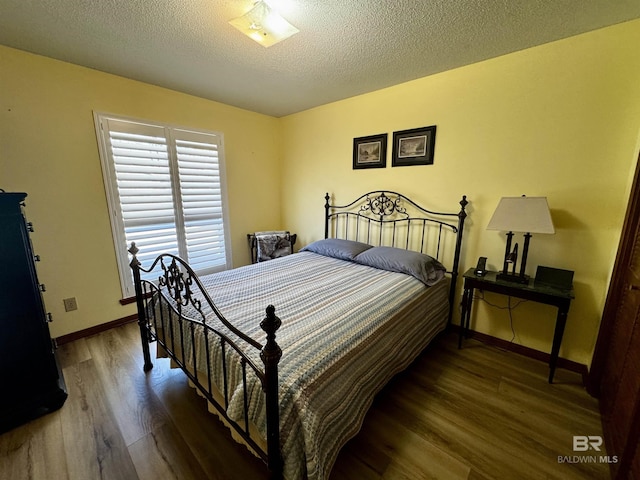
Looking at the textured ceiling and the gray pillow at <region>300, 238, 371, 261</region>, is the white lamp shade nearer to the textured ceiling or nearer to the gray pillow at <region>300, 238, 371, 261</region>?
the textured ceiling

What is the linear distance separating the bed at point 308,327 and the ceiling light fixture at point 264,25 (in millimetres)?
1493

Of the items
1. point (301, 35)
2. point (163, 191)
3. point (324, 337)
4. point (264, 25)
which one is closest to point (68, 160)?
point (163, 191)

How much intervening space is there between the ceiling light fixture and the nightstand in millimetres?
2270

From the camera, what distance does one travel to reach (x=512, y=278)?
2.01 meters

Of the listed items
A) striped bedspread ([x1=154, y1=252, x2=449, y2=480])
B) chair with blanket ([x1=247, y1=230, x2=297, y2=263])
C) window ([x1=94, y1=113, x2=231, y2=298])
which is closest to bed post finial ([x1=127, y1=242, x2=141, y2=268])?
striped bedspread ([x1=154, y1=252, x2=449, y2=480])

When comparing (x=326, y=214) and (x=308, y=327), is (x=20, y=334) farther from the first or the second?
(x=326, y=214)

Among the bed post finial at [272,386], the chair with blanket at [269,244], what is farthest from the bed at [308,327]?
the chair with blanket at [269,244]

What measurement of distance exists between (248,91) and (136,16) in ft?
4.07

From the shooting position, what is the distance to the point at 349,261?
271cm

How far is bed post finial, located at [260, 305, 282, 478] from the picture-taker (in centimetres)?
87

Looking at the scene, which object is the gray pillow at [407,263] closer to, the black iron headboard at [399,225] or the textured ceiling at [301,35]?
the black iron headboard at [399,225]

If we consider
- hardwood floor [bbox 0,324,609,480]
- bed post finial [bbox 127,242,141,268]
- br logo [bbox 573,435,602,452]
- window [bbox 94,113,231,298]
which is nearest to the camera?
hardwood floor [bbox 0,324,609,480]

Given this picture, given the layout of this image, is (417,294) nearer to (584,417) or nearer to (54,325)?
(584,417)

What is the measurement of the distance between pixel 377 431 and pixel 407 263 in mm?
1273
